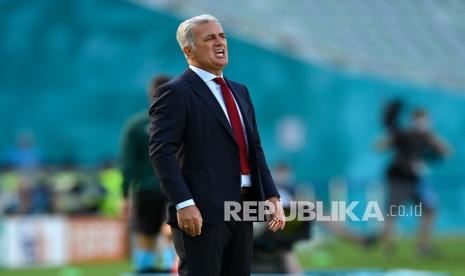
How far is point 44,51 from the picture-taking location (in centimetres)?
2645

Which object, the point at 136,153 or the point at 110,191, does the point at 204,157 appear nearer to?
the point at 136,153

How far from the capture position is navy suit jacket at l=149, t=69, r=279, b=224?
652 cm

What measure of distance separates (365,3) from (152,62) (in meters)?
5.13

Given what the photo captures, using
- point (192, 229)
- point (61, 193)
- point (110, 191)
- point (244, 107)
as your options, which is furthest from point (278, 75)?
point (192, 229)

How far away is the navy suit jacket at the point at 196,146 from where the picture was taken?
6.52 metres

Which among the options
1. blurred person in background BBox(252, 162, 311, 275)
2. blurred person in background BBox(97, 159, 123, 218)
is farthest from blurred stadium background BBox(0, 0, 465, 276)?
blurred person in background BBox(252, 162, 311, 275)

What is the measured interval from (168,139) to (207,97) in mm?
327

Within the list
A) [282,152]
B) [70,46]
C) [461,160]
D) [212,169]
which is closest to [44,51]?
[70,46]

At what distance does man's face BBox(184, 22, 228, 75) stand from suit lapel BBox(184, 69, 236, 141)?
0.09 meters

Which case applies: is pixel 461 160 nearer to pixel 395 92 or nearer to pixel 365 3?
pixel 395 92

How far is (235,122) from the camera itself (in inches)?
264

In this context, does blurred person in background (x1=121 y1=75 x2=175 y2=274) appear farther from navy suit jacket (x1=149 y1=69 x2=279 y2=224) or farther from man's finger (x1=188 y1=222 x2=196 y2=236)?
man's finger (x1=188 y1=222 x2=196 y2=236)

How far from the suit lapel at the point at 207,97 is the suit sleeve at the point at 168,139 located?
117mm

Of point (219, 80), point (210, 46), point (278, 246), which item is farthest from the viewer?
point (278, 246)
